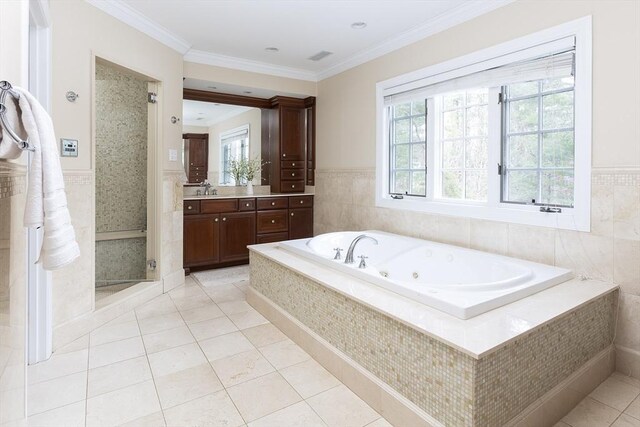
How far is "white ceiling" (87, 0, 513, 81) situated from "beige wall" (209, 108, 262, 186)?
81cm

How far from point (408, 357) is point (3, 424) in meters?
1.44

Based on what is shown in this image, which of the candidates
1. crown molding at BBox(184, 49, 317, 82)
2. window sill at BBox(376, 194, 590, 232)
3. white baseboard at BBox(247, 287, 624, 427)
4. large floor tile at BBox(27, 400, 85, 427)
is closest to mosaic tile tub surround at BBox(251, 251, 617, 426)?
white baseboard at BBox(247, 287, 624, 427)

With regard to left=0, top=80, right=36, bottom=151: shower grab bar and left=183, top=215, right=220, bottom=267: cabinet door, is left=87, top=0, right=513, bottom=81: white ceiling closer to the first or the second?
left=183, top=215, right=220, bottom=267: cabinet door

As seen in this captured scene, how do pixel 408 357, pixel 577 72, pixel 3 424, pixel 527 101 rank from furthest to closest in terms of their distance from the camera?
1. pixel 527 101
2. pixel 577 72
3. pixel 408 357
4. pixel 3 424

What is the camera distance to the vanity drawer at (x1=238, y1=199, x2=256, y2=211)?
453cm

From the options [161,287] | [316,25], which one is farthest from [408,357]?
[316,25]

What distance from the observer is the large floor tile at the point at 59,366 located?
83.0 inches

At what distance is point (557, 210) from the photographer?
2.53 metres

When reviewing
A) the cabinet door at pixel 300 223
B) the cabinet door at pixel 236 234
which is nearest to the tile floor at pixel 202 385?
the cabinet door at pixel 236 234

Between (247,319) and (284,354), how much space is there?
68 centimetres

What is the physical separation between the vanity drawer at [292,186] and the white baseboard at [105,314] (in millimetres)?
2091

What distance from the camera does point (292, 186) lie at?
5.10 m

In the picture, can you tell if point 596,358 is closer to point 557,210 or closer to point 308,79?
point 557,210

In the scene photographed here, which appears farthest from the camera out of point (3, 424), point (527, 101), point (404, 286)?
point (527, 101)
